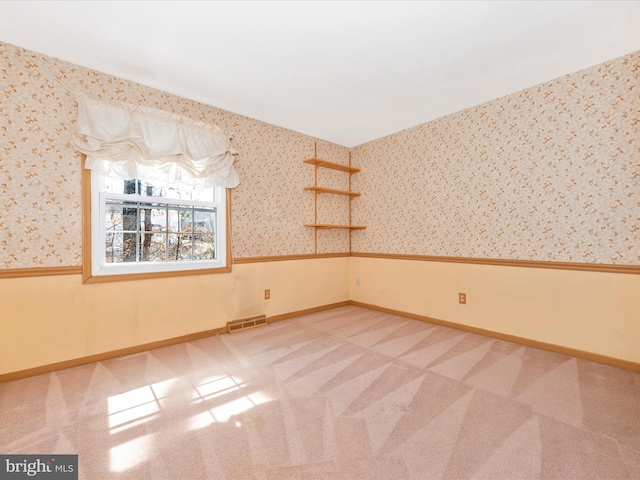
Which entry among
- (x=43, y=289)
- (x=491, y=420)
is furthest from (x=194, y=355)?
(x=491, y=420)

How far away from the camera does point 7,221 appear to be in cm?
206

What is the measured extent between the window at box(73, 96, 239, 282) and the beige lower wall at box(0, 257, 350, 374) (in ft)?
0.49

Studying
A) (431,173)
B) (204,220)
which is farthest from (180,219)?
(431,173)

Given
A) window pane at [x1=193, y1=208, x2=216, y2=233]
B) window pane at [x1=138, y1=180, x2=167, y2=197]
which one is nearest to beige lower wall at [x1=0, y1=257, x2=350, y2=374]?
window pane at [x1=193, y1=208, x2=216, y2=233]

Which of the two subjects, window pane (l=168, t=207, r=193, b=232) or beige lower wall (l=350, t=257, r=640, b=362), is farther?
window pane (l=168, t=207, r=193, b=232)

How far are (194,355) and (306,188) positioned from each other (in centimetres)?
235

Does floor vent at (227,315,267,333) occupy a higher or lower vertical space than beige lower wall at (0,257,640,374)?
lower

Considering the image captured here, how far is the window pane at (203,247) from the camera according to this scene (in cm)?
306

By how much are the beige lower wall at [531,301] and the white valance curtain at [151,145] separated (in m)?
2.54

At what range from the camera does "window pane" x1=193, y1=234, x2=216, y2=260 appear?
3.06 meters

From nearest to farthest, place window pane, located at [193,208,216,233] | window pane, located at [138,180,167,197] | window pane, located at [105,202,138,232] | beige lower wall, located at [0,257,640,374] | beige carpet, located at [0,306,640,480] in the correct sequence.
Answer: beige carpet, located at [0,306,640,480] → beige lower wall, located at [0,257,640,374] → window pane, located at [105,202,138,232] → window pane, located at [138,180,167,197] → window pane, located at [193,208,216,233]

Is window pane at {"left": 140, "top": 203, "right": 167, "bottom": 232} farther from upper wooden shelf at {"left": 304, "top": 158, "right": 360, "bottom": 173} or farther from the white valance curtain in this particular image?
upper wooden shelf at {"left": 304, "top": 158, "right": 360, "bottom": 173}

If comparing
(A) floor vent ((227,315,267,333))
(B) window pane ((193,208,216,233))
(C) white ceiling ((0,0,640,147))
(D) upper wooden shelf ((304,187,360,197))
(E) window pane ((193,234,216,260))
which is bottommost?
(A) floor vent ((227,315,267,333))

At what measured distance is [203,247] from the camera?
311cm
